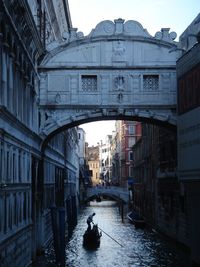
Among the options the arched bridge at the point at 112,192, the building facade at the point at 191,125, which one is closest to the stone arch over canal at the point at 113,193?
the arched bridge at the point at 112,192

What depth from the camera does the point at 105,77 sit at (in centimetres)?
1811

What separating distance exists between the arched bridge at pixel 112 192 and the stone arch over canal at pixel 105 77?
34.7m

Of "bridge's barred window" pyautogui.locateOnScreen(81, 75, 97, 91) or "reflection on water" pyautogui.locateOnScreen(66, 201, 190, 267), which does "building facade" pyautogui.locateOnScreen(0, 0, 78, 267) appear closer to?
"bridge's barred window" pyautogui.locateOnScreen(81, 75, 97, 91)

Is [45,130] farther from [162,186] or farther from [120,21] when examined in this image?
[162,186]

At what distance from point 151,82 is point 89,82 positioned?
1834 mm

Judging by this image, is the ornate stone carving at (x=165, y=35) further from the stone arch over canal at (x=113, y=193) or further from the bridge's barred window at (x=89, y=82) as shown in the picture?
the stone arch over canal at (x=113, y=193)

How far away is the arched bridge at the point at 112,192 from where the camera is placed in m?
53.3

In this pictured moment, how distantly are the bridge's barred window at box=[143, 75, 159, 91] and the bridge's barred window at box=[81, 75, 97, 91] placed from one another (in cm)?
148

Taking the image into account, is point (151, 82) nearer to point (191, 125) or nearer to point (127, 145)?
point (191, 125)

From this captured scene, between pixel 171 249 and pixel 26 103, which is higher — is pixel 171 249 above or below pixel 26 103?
below

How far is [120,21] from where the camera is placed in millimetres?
18062

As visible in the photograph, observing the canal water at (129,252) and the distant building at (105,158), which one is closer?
the canal water at (129,252)

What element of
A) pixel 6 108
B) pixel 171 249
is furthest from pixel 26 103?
pixel 171 249

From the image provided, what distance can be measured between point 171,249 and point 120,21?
7783mm
